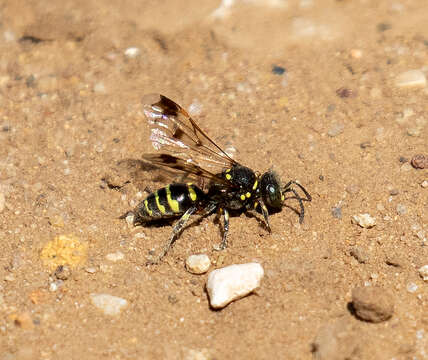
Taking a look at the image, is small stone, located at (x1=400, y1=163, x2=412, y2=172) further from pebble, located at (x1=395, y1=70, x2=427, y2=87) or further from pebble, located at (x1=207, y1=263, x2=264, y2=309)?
pebble, located at (x1=207, y1=263, x2=264, y2=309)

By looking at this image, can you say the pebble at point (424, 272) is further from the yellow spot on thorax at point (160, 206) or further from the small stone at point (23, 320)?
the small stone at point (23, 320)

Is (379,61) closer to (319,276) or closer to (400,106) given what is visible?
(400,106)

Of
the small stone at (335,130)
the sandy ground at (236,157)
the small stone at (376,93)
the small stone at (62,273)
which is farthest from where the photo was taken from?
the small stone at (376,93)

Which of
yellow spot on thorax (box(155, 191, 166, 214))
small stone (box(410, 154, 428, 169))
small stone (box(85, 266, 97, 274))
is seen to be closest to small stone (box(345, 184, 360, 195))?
small stone (box(410, 154, 428, 169))

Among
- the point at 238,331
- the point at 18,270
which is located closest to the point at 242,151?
the point at 238,331

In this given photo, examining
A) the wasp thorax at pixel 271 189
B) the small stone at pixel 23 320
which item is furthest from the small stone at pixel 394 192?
the small stone at pixel 23 320

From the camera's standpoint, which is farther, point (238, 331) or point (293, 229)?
point (293, 229)

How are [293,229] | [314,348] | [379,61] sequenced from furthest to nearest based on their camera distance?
[379,61] < [293,229] < [314,348]
